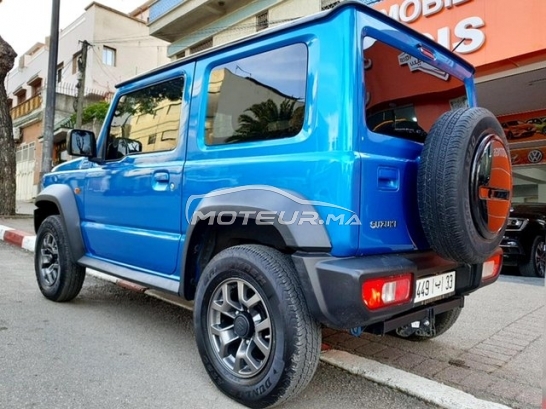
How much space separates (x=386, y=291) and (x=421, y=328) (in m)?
1.09

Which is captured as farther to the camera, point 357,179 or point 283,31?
point 283,31

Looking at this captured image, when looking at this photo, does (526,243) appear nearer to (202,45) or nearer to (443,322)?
(443,322)

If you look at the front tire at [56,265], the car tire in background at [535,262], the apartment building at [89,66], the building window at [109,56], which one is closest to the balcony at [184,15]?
the apartment building at [89,66]

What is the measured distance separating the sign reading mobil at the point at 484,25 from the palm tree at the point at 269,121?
16.5 ft

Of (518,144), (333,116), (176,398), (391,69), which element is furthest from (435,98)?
(518,144)

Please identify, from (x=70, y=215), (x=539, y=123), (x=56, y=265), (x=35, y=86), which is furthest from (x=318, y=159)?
(x=35, y=86)

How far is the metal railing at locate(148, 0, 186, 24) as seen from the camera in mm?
14265

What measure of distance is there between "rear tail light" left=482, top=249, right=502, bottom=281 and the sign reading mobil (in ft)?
14.9

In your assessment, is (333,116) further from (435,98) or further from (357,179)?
(435,98)

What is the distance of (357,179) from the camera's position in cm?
203

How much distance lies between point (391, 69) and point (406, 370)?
73.3 inches

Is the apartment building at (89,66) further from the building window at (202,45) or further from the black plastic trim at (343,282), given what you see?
the black plastic trim at (343,282)

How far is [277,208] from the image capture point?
2.17 m

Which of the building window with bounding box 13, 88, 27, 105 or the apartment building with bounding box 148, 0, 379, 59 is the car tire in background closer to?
the apartment building with bounding box 148, 0, 379, 59
